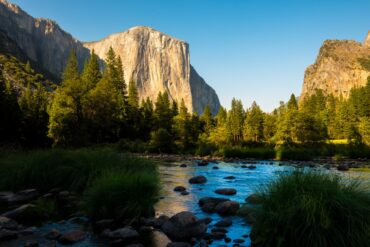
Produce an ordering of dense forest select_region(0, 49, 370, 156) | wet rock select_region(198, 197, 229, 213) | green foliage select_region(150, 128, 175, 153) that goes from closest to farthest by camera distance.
Answer: wet rock select_region(198, 197, 229, 213), dense forest select_region(0, 49, 370, 156), green foliage select_region(150, 128, 175, 153)

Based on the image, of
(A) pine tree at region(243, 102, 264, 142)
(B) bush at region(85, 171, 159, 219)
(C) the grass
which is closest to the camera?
(B) bush at region(85, 171, 159, 219)

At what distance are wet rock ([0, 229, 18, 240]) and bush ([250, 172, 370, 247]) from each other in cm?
518

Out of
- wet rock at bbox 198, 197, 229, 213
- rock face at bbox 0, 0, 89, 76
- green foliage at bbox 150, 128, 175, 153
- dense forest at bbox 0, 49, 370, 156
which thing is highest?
rock face at bbox 0, 0, 89, 76

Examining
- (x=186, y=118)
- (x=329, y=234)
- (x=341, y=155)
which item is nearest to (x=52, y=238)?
(x=329, y=234)

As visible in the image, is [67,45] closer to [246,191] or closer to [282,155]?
[282,155]

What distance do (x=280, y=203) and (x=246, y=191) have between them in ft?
26.2

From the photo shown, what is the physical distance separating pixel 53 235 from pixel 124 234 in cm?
158

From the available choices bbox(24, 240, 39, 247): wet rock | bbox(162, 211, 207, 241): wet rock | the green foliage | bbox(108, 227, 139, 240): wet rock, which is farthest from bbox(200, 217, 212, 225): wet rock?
the green foliage

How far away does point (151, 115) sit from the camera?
65938 millimetres

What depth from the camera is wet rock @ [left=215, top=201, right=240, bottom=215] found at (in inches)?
370

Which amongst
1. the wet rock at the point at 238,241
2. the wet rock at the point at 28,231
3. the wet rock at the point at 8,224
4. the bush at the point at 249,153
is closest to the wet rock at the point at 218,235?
the wet rock at the point at 238,241

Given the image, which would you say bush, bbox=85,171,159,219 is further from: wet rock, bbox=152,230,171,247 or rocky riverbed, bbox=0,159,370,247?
wet rock, bbox=152,230,171,247

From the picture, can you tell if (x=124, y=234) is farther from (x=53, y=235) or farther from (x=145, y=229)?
(x=53, y=235)

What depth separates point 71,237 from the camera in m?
6.82
